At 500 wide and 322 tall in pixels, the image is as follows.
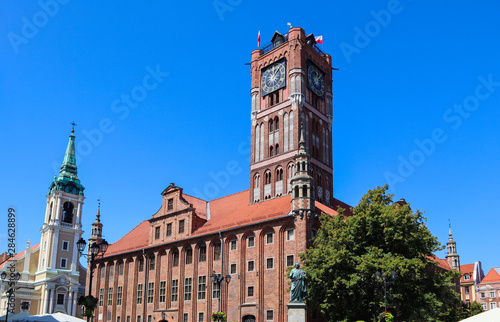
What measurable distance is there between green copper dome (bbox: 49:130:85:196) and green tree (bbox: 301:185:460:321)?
227 ft

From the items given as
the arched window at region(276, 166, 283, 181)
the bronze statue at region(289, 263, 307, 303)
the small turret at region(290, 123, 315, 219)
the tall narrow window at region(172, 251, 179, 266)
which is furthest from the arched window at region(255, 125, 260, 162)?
the bronze statue at region(289, 263, 307, 303)

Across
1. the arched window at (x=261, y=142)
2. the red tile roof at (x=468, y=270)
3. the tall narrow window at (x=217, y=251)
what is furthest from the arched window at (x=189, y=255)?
the red tile roof at (x=468, y=270)

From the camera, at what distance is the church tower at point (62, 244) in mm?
85250

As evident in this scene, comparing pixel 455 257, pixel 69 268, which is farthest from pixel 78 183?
pixel 455 257

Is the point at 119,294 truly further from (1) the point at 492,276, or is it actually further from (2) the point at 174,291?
(1) the point at 492,276

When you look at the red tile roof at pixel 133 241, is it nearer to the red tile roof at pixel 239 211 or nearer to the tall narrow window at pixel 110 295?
the tall narrow window at pixel 110 295

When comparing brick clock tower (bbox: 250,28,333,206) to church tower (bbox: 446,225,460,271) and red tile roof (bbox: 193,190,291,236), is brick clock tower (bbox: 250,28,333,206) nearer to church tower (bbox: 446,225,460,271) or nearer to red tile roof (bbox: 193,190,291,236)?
red tile roof (bbox: 193,190,291,236)

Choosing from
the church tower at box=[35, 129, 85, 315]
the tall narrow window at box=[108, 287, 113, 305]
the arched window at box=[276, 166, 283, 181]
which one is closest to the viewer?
the arched window at box=[276, 166, 283, 181]

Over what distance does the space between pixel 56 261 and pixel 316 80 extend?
194ft

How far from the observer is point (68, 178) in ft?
313

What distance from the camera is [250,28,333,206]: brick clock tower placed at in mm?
54031

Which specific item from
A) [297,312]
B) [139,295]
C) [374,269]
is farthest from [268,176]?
[297,312]

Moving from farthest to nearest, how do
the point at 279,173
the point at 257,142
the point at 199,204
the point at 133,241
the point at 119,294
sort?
the point at 133,241 → the point at 119,294 → the point at 199,204 → the point at 257,142 → the point at 279,173

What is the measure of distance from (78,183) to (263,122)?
175 ft
